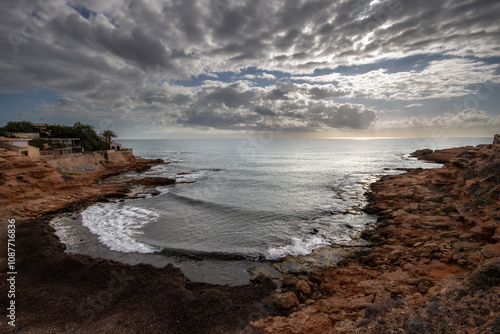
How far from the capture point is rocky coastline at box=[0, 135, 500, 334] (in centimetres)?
718

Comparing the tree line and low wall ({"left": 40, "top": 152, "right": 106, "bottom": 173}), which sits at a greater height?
the tree line

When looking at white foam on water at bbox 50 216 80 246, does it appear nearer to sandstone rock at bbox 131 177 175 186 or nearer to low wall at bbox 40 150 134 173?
sandstone rock at bbox 131 177 175 186

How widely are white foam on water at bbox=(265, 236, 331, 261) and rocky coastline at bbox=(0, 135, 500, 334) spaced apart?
8.93 ft

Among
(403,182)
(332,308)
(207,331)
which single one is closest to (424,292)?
(332,308)

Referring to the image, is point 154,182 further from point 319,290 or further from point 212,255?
point 319,290

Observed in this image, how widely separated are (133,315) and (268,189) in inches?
1178

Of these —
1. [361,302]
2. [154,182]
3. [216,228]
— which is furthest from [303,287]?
[154,182]

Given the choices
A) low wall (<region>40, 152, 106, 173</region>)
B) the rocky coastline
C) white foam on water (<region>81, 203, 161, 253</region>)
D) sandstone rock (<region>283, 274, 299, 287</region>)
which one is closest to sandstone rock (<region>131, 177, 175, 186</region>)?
white foam on water (<region>81, 203, 161, 253</region>)

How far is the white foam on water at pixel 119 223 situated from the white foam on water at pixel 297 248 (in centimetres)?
887

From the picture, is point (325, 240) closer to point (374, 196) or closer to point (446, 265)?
point (446, 265)

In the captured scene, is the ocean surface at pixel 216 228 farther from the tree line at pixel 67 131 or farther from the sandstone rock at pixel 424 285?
the tree line at pixel 67 131

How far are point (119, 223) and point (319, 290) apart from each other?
20.1 m

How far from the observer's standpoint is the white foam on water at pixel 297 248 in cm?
1581

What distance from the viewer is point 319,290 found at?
1153 centimetres
